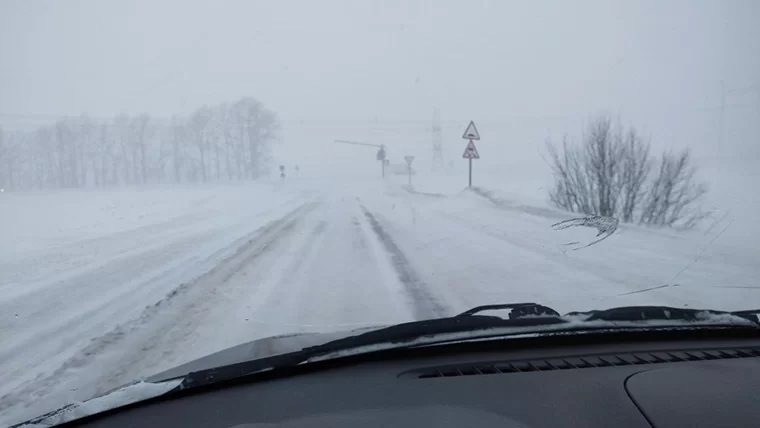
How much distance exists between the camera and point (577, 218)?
1112cm

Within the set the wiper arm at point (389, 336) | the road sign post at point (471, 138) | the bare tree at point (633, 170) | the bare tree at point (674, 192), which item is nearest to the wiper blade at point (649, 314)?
the wiper arm at point (389, 336)

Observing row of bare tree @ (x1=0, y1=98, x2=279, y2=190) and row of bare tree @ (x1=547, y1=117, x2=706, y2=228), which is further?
row of bare tree @ (x1=0, y1=98, x2=279, y2=190)

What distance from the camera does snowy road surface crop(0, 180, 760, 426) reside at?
4426mm

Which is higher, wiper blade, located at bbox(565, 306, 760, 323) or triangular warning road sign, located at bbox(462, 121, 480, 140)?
triangular warning road sign, located at bbox(462, 121, 480, 140)

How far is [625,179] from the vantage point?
11.3 metres

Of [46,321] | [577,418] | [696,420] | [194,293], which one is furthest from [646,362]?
[46,321]

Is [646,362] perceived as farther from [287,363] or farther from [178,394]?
[178,394]

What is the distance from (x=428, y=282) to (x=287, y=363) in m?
4.37

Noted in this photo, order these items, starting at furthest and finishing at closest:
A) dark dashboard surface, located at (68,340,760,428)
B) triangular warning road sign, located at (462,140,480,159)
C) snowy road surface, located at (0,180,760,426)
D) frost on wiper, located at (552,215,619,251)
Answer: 1. triangular warning road sign, located at (462,140,480,159)
2. frost on wiper, located at (552,215,619,251)
3. snowy road surface, located at (0,180,760,426)
4. dark dashboard surface, located at (68,340,760,428)

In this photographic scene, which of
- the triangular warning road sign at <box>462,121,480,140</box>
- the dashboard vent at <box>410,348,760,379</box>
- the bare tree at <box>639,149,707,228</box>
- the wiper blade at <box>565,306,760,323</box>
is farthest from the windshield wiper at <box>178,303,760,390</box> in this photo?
the triangular warning road sign at <box>462,121,480,140</box>

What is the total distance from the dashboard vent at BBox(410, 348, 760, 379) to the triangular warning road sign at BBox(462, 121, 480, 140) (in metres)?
12.2

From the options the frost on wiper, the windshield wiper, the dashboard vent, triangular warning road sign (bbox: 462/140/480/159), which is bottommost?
the frost on wiper

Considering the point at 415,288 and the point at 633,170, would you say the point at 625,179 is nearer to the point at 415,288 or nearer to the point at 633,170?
the point at 633,170

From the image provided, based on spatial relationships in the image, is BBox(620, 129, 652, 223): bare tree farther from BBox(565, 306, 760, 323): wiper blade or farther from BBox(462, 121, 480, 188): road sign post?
BBox(565, 306, 760, 323): wiper blade
